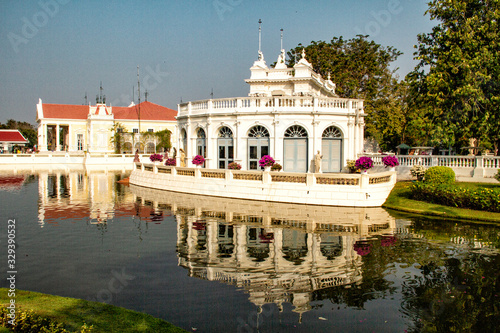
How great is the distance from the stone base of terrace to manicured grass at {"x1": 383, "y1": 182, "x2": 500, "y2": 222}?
545mm

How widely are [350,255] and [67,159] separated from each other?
58.7 m

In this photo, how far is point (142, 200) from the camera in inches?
974

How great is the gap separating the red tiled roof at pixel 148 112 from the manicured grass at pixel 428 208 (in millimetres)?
64648

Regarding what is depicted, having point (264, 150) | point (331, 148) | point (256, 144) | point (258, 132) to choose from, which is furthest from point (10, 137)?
point (331, 148)

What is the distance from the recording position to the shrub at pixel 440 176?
A: 74.5ft

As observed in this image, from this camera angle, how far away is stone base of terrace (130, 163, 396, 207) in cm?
2136

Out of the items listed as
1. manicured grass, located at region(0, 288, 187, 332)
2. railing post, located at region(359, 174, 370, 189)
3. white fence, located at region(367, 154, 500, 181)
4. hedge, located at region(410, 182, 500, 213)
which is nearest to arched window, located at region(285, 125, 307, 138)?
white fence, located at region(367, 154, 500, 181)

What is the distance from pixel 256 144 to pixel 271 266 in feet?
60.2

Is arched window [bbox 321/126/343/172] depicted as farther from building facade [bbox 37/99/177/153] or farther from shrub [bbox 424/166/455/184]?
building facade [bbox 37/99/177/153]

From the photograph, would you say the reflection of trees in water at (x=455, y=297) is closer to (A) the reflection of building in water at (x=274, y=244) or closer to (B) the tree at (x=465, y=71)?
(A) the reflection of building in water at (x=274, y=244)

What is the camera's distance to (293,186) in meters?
22.4

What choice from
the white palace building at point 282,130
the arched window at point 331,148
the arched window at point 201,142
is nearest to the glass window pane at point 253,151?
the white palace building at point 282,130

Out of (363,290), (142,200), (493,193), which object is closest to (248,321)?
(363,290)

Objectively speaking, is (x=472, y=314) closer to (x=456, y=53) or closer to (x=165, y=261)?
(x=165, y=261)
